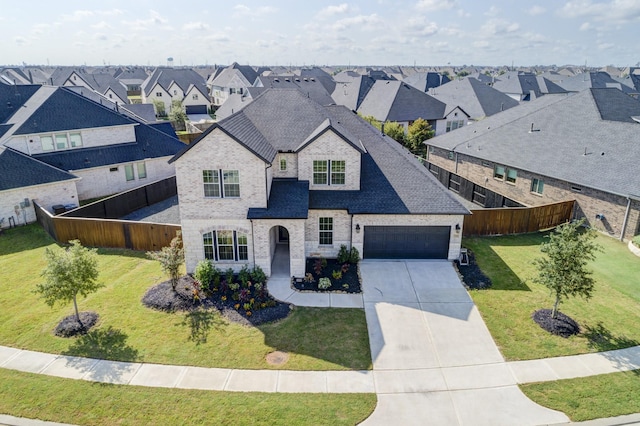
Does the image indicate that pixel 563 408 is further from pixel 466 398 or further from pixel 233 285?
pixel 233 285

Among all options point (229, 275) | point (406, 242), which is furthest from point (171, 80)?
point (406, 242)

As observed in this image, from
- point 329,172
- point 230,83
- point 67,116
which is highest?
point 230,83

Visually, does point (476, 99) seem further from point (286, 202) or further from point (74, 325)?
point (74, 325)

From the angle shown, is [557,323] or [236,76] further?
[236,76]

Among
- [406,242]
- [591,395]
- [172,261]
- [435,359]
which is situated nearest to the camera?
[591,395]

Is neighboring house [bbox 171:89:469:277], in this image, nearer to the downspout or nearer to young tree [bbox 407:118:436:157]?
the downspout

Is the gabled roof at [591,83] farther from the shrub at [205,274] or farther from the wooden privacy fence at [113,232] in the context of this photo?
the shrub at [205,274]

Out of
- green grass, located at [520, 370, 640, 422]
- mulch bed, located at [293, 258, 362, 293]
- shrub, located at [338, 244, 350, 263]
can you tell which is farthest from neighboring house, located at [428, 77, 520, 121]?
green grass, located at [520, 370, 640, 422]
